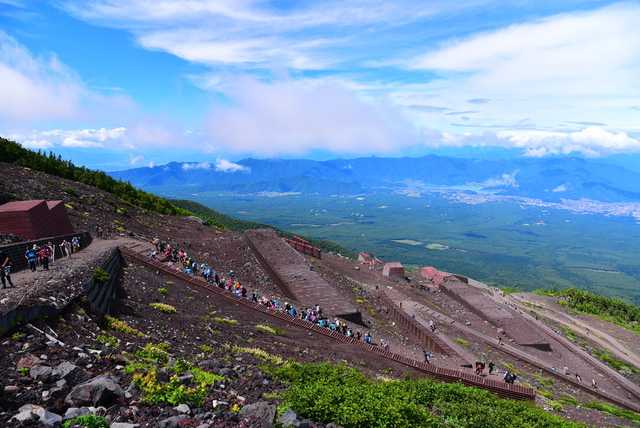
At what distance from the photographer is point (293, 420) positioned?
7184 mm

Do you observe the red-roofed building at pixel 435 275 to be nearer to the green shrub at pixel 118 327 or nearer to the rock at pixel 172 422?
the green shrub at pixel 118 327

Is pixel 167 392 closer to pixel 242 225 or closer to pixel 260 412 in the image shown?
pixel 260 412

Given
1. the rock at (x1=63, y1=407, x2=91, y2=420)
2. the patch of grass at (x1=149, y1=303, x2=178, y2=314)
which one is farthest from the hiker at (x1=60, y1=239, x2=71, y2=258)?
the rock at (x1=63, y1=407, x2=91, y2=420)

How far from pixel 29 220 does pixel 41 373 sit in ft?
58.0

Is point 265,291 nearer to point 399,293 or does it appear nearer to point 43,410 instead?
point 399,293

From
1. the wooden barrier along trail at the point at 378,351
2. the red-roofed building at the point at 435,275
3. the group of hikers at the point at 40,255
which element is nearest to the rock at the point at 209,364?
the wooden barrier along trail at the point at 378,351

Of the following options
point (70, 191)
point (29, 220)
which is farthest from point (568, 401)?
point (70, 191)

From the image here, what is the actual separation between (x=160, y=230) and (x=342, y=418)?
3955 centimetres

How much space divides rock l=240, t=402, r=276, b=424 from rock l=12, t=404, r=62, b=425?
325cm

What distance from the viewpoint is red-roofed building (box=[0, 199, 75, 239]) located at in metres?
20.2

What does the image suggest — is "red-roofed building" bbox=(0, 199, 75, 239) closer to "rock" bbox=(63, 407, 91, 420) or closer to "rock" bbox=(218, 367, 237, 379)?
"rock" bbox=(218, 367, 237, 379)

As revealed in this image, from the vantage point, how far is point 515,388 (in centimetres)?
1736

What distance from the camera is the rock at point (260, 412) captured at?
23.6 ft

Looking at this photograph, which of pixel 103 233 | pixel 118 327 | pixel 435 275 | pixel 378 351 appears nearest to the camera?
pixel 118 327
